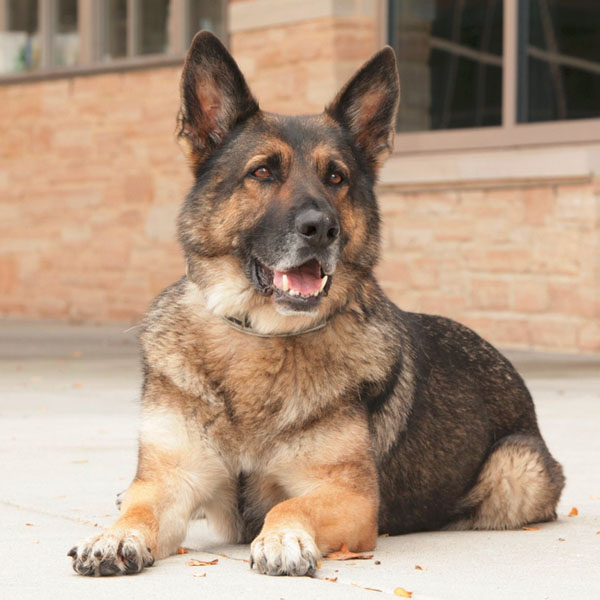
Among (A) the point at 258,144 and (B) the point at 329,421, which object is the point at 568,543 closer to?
(B) the point at 329,421

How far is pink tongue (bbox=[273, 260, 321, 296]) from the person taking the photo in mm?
5383

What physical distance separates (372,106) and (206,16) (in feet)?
44.5

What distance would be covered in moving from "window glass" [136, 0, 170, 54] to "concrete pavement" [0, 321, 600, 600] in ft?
31.1

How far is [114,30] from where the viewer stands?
792 inches

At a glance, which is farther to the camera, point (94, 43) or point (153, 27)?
point (94, 43)

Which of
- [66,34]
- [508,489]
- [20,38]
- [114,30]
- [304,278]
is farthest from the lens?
[20,38]

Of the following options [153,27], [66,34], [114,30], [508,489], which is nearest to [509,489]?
[508,489]

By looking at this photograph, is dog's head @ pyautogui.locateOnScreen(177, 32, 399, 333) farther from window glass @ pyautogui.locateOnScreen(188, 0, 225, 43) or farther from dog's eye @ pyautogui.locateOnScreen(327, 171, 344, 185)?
window glass @ pyautogui.locateOnScreen(188, 0, 225, 43)

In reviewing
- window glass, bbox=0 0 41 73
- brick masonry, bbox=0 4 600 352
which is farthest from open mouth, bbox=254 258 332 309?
window glass, bbox=0 0 41 73

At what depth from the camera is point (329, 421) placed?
5.19 m

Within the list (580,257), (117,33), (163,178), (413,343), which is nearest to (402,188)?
(580,257)

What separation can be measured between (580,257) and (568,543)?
8.93 meters

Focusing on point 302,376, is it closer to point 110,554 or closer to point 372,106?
point 110,554

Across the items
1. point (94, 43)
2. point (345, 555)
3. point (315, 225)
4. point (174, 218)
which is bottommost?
point (345, 555)
